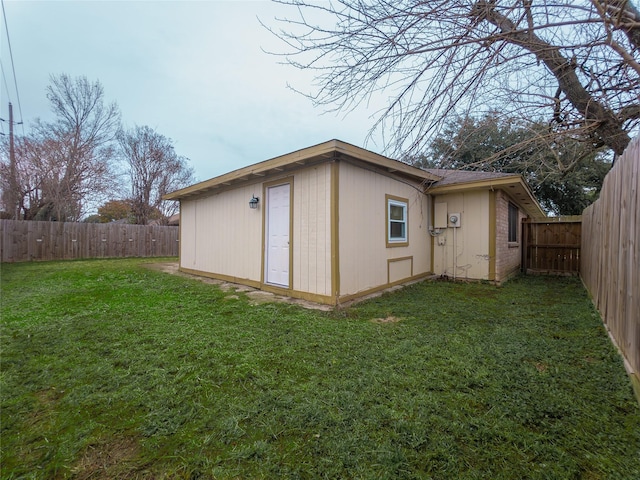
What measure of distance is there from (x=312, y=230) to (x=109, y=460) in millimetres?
3746

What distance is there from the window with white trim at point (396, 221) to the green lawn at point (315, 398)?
231 centimetres

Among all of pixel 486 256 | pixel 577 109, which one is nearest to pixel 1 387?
pixel 577 109

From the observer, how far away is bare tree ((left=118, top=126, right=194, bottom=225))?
1778 centimetres

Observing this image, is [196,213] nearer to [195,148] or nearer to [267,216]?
[267,216]

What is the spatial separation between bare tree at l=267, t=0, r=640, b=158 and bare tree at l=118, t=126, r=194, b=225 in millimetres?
18900

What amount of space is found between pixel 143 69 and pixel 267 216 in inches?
205

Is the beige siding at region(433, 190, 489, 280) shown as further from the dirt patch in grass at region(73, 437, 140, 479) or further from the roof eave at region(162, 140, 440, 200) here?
the dirt patch in grass at region(73, 437, 140, 479)

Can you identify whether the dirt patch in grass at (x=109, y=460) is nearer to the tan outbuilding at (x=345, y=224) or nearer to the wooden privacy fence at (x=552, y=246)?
the tan outbuilding at (x=345, y=224)

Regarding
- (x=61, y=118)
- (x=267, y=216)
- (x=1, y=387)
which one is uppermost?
(x=61, y=118)

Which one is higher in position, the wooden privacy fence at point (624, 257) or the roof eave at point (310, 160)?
the roof eave at point (310, 160)

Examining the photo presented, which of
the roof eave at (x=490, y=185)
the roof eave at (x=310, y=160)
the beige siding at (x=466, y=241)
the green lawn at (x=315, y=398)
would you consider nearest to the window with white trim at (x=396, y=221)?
the roof eave at (x=310, y=160)

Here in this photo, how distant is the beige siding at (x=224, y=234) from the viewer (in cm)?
614

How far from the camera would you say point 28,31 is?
6125 millimetres

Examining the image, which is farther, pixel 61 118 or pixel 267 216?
pixel 61 118
